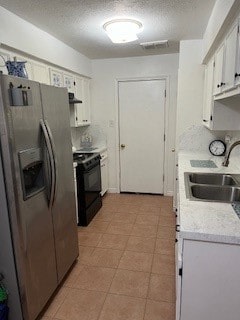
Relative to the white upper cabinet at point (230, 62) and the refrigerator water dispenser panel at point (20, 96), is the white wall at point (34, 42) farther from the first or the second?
the white upper cabinet at point (230, 62)

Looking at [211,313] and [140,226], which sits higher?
[211,313]

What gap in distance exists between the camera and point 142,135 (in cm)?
427

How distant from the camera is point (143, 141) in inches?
169

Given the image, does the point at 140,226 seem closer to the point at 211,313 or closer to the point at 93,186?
the point at 93,186

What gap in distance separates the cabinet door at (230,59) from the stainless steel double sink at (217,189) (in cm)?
79

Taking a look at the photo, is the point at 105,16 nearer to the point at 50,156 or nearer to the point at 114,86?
the point at 50,156

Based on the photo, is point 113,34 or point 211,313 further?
point 113,34

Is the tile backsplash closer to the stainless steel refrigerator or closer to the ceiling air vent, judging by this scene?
the ceiling air vent

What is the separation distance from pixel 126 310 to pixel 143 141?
287 centimetres

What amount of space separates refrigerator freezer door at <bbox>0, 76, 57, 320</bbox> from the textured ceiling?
2.89 feet

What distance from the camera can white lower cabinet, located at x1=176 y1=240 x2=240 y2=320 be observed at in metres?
1.24

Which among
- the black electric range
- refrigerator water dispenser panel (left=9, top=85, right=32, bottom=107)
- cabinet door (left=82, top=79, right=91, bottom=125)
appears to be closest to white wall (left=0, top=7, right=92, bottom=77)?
cabinet door (left=82, top=79, right=91, bottom=125)

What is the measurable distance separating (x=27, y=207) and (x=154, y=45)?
2781 millimetres

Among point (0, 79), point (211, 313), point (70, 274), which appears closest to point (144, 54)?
point (0, 79)
